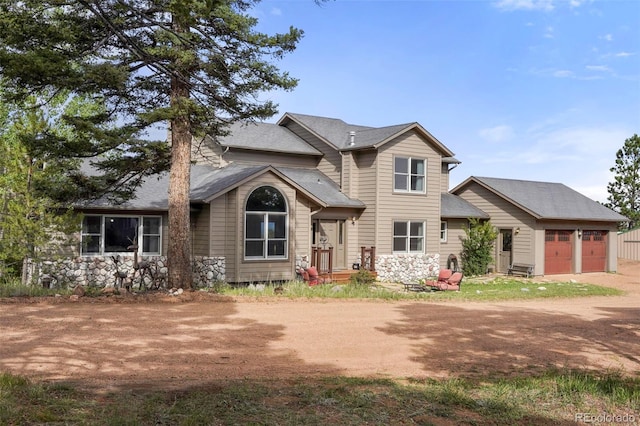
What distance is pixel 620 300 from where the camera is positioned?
18.6 metres

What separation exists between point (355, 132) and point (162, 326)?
15.6 m

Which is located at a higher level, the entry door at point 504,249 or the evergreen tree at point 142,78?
the evergreen tree at point 142,78

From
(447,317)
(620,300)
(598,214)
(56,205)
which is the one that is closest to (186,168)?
(56,205)

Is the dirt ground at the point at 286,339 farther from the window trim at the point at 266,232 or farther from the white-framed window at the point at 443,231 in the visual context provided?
the white-framed window at the point at 443,231

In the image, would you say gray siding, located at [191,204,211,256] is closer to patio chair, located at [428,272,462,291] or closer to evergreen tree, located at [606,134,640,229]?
patio chair, located at [428,272,462,291]

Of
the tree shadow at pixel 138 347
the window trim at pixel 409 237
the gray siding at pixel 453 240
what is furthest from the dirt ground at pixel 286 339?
the gray siding at pixel 453 240

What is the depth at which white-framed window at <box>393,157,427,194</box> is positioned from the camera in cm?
2358

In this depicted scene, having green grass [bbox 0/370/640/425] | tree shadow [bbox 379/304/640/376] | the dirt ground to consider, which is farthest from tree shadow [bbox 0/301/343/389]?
tree shadow [bbox 379/304/640/376]

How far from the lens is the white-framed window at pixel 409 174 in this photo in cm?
2358

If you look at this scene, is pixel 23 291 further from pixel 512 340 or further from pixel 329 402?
pixel 512 340

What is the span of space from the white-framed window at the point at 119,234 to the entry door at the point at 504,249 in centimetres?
1618

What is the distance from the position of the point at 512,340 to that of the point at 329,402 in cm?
565

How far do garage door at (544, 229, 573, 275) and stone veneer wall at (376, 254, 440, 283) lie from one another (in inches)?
238

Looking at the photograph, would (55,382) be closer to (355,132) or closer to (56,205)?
(56,205)
